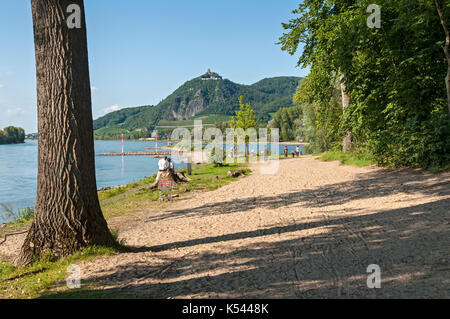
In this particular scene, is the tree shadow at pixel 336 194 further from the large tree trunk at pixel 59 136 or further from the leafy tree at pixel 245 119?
the leafy tree at pixel 245 119

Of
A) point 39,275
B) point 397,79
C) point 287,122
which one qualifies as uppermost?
point 287,122

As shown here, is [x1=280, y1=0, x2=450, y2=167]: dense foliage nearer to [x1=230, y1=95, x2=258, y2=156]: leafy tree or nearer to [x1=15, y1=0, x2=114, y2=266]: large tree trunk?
[x1=15, y1=0, x2=114, y2=266]: large tree trunk

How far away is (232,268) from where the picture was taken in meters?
4.44

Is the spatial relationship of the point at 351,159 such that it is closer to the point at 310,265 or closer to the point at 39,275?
the point at 310,265

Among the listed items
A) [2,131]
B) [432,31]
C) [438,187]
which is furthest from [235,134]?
[2,131]

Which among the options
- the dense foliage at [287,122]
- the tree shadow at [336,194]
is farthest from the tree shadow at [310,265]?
the dense foliage at [287,122]

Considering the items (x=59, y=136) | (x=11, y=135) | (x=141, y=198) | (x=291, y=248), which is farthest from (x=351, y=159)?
(x=11, y=135)

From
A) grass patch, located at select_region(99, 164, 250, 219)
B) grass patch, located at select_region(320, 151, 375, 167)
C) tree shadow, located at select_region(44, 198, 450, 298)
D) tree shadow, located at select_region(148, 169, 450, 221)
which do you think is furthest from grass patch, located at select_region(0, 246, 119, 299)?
grass patch, located at select_region(320, 151, 375, 167)

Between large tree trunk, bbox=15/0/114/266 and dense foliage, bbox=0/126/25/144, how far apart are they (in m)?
154

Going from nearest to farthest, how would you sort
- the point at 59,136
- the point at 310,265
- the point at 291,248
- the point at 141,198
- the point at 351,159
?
the point at 310,265
the point at 59,136
the point at 291,248
the point at 141,198
the point at 351,159

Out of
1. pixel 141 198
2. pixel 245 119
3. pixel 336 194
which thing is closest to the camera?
pixel 336 194

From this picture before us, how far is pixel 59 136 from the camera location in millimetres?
4957

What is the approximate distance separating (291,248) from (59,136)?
158 inches
